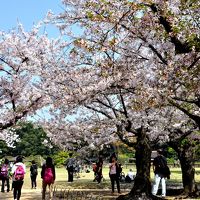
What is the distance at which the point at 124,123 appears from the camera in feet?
51.0

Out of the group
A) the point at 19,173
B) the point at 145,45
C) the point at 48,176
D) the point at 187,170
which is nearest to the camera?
the point at 145,45

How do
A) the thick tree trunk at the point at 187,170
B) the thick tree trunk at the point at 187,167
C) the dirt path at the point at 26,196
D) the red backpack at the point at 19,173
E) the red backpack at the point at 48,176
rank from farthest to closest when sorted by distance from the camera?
the dirt path at the point at 26,196 < the thick tree trunk at the point at 187,170 < the thick tree trunk at the point at 187,167 < the red backpack at the point at 48,176 < the red backpack at the point at 19,173

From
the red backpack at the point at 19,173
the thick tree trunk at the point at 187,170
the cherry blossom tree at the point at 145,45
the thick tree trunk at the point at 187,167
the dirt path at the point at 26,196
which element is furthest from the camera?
the dirt path at the point at 26,196

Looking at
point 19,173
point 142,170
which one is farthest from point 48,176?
point 142,170

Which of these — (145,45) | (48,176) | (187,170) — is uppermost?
(145,45)

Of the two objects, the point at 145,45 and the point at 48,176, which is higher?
the point at 145,45

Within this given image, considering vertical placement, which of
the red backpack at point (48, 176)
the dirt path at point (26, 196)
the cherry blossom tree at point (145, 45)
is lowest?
the dirt path at point (26, 196)

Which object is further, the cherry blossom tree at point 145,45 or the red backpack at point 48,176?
the red backpack at point 48,176

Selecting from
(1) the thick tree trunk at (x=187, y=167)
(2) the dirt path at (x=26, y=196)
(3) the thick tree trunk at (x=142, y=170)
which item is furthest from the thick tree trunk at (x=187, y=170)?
(2) the dirt path at (x=26, y=196)

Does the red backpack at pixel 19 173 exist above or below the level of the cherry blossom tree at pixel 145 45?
below

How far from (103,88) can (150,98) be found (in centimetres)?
243

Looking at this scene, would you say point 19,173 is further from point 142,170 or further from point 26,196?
point 142,170

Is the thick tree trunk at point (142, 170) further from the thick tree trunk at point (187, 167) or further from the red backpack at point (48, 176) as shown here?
the red backpack at point (48, 176)

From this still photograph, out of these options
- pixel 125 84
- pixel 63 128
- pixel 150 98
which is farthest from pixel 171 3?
pixel 63 128
